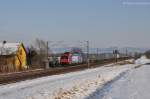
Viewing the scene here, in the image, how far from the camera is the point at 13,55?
75.0m

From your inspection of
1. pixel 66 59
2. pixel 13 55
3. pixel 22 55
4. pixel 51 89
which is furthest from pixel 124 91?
pixel 66 59

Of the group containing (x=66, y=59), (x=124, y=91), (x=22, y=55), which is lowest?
(x=124, y=91)

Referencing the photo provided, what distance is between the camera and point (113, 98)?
1886 centimetres

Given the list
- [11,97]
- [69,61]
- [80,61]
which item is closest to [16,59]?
[69,61]

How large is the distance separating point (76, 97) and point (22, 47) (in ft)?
211

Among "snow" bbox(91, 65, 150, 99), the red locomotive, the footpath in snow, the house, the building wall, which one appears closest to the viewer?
the footpath in snow

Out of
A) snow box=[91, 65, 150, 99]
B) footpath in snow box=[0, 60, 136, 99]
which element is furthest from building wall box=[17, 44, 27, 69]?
snow box=[91, 65, 150, 99]

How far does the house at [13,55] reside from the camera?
72.0m

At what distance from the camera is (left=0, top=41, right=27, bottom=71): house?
72.0 metres

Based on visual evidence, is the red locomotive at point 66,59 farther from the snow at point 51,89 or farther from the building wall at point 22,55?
the snow at point 51,89

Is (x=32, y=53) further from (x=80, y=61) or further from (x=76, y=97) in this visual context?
(x=76, y=97)

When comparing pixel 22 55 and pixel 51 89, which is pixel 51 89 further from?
pixel 22 55

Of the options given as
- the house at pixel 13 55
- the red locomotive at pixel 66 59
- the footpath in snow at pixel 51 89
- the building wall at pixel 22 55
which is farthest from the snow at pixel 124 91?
the red locomotive at pixel 66 59

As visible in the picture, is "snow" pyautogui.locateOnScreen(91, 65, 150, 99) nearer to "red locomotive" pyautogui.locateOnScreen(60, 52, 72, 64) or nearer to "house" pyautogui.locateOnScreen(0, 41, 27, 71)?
"house" pyautogui.locateOnScreen(0, 41, 27, 71)
